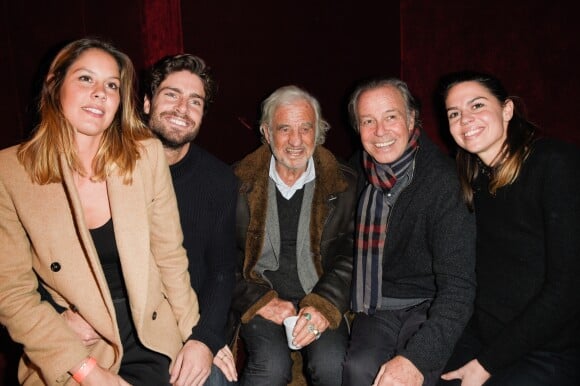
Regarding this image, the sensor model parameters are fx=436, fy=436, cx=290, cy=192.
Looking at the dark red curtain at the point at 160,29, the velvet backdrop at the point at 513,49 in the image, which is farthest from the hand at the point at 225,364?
the velvet backdrop at the point at 513,49

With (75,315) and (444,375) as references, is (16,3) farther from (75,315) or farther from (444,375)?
(444,375)

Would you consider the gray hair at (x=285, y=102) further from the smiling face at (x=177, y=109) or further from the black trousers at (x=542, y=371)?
the black trousers at (x=542, y=371)

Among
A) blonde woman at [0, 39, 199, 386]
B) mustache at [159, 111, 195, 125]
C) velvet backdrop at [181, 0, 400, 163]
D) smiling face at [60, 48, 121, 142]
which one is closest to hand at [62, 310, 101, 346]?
blonde woman at [0, 39, 199, 386]

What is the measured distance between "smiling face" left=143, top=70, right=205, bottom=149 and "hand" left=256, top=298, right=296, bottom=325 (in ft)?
2.63

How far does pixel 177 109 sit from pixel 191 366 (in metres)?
1.04

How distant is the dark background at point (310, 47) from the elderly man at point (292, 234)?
0.37 meters

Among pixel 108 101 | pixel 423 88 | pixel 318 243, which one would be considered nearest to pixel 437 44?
pixel 423 88

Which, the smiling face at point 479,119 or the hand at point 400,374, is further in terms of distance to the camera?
the smiling face at point 479,119

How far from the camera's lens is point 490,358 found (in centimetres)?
150

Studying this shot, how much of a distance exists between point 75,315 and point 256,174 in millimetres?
987

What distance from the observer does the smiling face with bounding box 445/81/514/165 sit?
1.61 metres

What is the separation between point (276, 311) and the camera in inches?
76.3

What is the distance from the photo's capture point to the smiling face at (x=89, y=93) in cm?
144

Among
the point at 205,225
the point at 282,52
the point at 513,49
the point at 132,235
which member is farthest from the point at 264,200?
the point at 513,49
